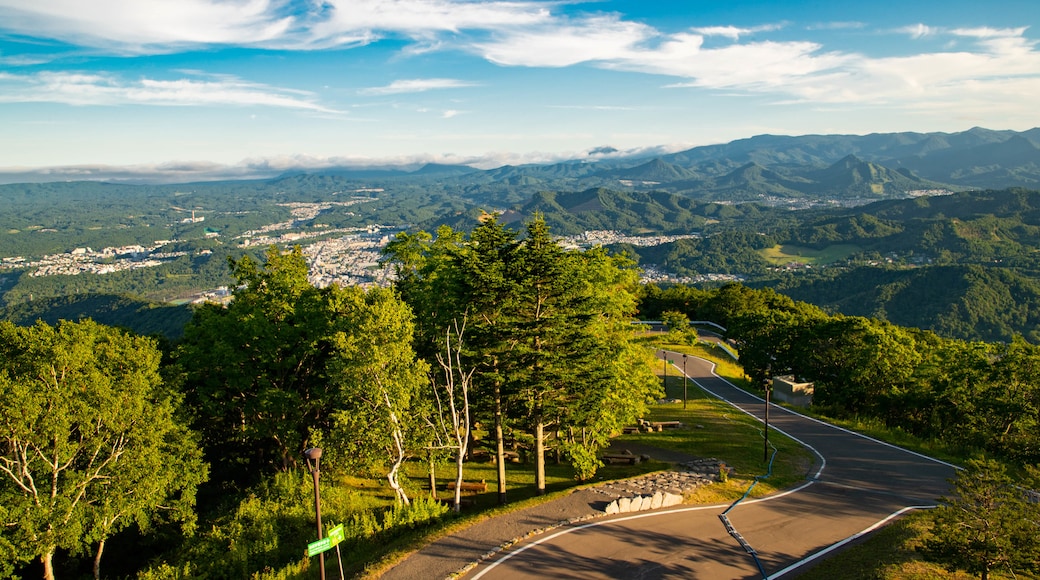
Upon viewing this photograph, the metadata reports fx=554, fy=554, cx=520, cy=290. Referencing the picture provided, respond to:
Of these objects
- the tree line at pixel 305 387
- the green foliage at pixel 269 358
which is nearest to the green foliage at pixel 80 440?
the tree line at pixel 305 387

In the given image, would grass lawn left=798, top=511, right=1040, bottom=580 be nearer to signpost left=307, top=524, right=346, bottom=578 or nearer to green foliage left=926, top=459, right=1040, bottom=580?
green foliage left=926, top=459, right=1040, bottom=580

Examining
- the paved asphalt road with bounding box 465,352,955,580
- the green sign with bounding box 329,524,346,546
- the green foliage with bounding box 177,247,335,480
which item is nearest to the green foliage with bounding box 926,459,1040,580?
the paved asphalt road with bounding box 465,352,955,580

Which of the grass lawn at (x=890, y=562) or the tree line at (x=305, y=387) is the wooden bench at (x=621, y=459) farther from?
the grass lawn at (x=890, y=562)

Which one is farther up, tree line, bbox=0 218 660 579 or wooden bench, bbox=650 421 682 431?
tree line, bbox=0 218 660 579

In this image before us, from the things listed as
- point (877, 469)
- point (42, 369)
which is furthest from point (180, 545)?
point (877, 469)

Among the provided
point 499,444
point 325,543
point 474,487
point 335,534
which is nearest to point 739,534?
point 499,444

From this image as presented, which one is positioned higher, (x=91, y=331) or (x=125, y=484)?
(x=91, y=331)

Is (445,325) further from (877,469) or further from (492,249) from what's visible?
(877,469)

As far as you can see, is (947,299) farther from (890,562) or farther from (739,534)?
(890,562)
